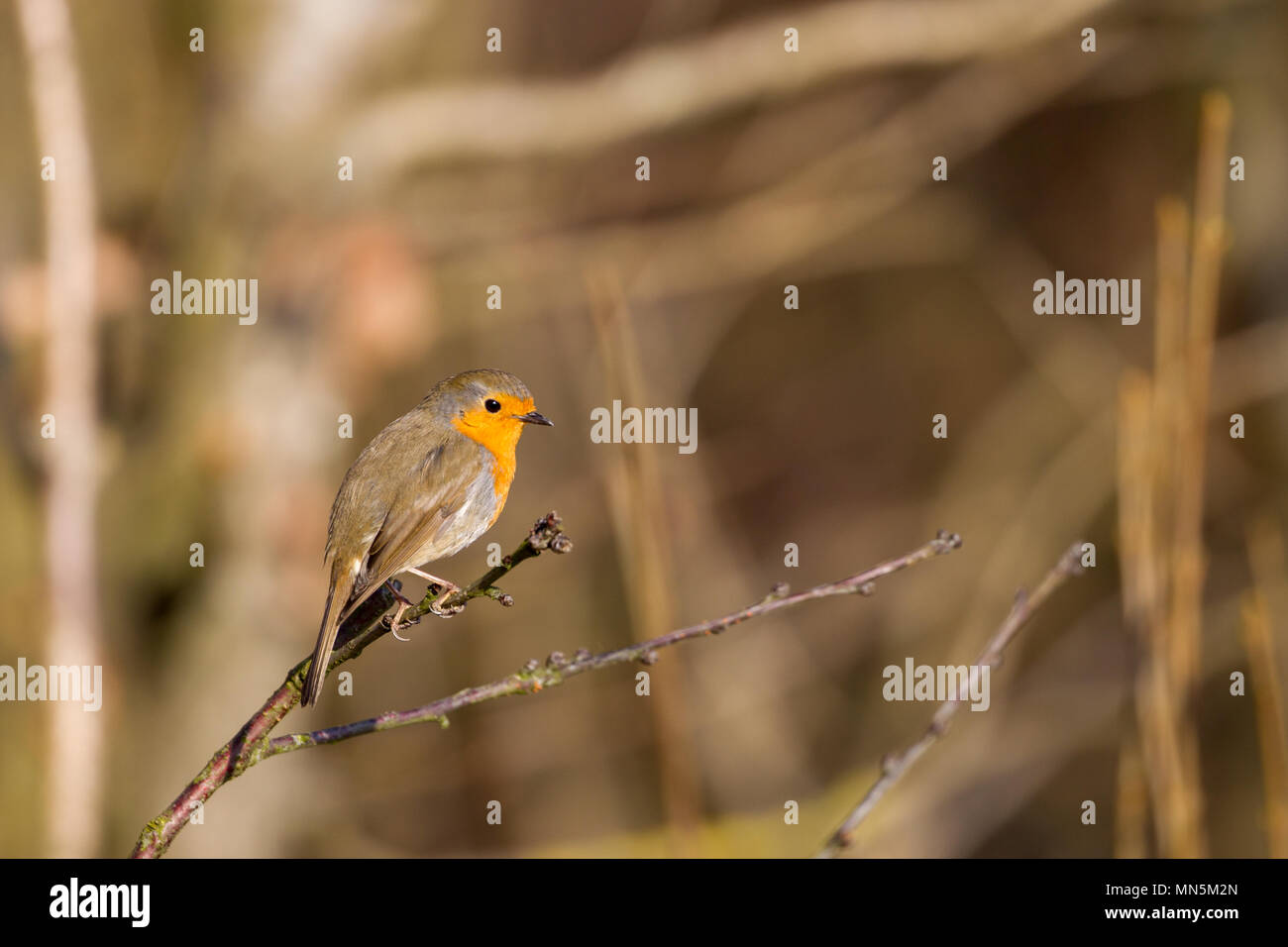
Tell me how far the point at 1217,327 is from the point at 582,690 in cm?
473

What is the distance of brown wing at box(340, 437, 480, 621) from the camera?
87.4 inches

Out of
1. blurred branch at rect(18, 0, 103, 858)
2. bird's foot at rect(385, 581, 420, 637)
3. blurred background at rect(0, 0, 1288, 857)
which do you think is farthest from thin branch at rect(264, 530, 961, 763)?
blurred branch at rect(18, 0, 103, 858)

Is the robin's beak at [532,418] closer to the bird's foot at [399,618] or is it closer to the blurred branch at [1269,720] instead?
the bird's foot at [399,618]

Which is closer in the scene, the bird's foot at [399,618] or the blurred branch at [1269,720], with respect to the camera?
the bird's foot at [399,618]

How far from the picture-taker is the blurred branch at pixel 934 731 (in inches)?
51.2

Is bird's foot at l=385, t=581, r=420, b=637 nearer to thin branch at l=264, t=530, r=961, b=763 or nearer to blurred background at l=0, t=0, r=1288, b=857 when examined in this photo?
thin branch at l=264, t=530, r=961, b=763

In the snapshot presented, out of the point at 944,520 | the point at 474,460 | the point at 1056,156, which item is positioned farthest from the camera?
the point at 1056,156

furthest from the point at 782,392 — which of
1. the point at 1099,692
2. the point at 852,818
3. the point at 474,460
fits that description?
the point at 852,818

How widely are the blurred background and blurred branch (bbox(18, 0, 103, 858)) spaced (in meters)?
0.02

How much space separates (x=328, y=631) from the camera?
188cm

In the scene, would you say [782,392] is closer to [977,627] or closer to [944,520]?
[944,520]

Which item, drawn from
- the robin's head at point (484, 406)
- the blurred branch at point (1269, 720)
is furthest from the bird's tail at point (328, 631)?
the blurred branch at point (1269, 720)

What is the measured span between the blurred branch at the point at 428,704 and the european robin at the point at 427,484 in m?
0.66

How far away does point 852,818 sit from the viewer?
1293 millimetres
